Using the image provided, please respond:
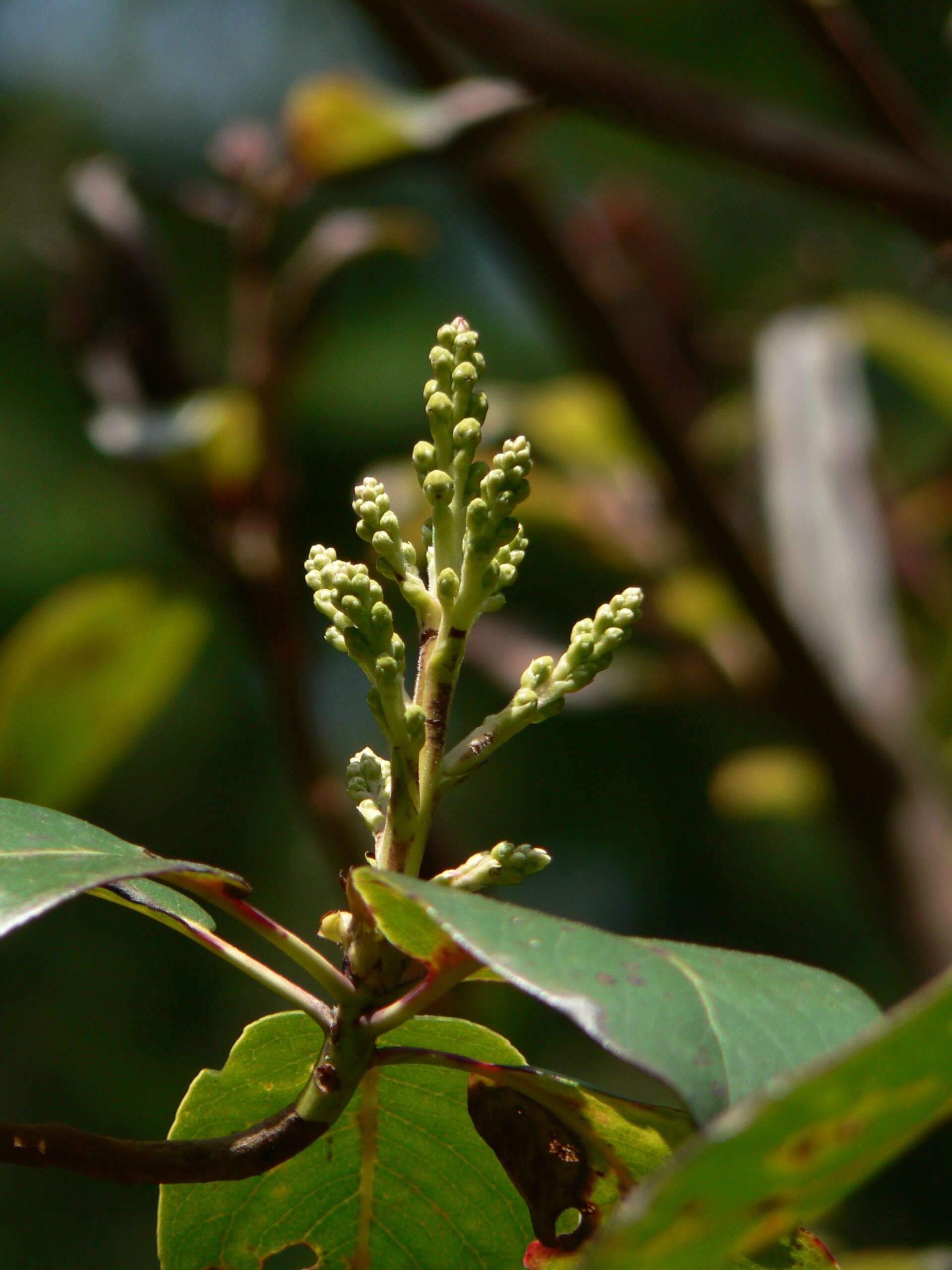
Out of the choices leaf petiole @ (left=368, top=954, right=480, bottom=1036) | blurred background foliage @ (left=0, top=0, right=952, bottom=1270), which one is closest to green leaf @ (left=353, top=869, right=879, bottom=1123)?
leaf petiole @ (left=368, top=954, right=480, bottom=1036)

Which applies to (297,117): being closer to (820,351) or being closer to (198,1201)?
(820,351)

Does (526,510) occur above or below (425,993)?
below

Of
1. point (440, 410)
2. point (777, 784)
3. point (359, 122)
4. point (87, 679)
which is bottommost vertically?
point (777, 784)

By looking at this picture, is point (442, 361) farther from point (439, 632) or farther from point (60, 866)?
point (60, 866)

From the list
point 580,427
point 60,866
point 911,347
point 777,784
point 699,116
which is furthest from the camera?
point 580,427

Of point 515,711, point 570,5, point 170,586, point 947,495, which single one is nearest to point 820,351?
point 947,495

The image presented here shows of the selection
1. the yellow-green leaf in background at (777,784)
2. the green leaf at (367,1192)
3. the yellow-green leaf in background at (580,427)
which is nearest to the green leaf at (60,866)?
the green leaf at (367,1192)

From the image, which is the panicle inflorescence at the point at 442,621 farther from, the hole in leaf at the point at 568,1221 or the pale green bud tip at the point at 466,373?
the hole in leaf at the point at 568,1221

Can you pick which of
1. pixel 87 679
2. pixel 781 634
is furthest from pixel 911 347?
pixel 87 679
